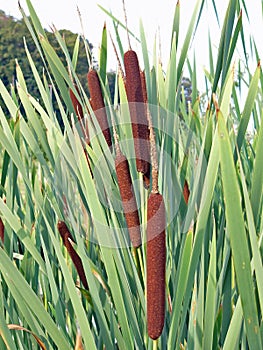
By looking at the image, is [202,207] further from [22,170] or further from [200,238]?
[22,170]

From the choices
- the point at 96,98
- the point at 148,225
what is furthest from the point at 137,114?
the point at 148,225

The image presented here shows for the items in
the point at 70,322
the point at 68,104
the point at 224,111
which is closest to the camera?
the point at 224,111

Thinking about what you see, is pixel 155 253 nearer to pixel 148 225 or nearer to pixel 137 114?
pixel 148 225

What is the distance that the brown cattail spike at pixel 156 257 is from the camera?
46cm

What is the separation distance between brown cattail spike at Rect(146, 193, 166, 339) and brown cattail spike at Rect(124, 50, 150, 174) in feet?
0.55

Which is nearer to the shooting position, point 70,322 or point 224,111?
point 224,111

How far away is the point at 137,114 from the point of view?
2.05 feet

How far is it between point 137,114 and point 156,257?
0.21 meters

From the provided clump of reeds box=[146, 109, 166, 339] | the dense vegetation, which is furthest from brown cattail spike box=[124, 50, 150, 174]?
clump of reeds box=[146, 109, 166, 339]

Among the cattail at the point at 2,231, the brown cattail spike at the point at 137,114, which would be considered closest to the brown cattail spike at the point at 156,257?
the brown cattail spike at the point at 137,114

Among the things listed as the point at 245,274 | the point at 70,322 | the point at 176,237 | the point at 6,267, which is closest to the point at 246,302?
the point at 245,274

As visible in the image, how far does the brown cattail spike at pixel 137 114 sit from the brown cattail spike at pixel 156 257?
0.17 meters

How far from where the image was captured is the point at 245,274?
38cm

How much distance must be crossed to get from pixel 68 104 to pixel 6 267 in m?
0.29
